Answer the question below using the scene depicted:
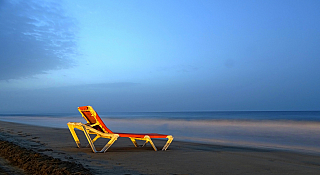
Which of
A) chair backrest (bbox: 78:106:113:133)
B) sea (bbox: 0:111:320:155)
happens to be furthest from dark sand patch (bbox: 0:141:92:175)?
sea (bbox: 0:111:320:155)

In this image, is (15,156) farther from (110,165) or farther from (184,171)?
(184,171)

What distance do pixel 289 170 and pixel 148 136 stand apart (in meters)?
3.60

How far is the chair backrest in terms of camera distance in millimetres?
7034

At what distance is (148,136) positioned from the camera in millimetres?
7062

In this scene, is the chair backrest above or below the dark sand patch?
above

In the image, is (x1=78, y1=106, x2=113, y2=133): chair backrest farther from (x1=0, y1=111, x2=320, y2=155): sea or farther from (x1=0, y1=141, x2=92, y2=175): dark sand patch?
(x1=0, y1=111, x2=320, y2=155): sea

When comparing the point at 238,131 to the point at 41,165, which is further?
the point at 238,131

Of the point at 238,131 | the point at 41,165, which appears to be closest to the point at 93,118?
the point at 41,165

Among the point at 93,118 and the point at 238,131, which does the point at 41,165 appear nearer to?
the point at 93,118

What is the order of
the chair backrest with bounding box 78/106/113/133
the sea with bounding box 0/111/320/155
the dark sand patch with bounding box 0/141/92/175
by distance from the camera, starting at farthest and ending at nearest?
the sea with bounding box 0/111/320/155 < the chair backrest with bounding box 78/106/113/133 < the dark sand patch with bounding box 0/141/92/175

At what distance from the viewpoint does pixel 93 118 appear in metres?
7.36

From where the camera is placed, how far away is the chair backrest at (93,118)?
7.03 meters

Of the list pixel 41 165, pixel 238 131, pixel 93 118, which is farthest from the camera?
pixel 238 131

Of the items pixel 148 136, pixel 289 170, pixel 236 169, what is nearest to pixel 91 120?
pixel 148 136
